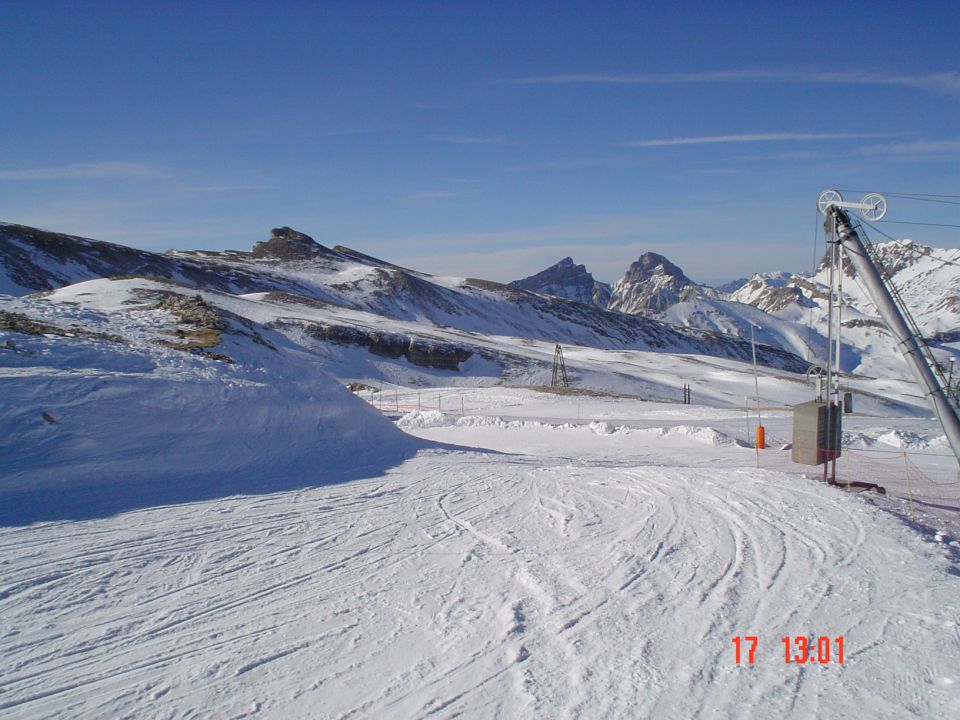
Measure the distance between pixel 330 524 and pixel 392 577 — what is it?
7.40 feet

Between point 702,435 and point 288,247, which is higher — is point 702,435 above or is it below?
below

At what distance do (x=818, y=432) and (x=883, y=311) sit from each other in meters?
3.41

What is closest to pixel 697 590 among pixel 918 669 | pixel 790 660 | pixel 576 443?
pixel 790 660

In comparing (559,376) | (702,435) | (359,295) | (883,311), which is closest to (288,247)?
(359,295)

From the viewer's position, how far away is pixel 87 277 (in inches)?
2889

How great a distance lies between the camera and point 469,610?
6773mm

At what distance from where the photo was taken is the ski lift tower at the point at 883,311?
1390cm

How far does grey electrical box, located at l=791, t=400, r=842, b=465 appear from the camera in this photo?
13922 millimetres

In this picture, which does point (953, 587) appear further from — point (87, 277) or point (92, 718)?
point (87, 277)

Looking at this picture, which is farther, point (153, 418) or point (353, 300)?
point (353, 300)

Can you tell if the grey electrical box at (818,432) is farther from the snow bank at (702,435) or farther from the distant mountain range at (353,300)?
the distant mountain range at (353,300)
